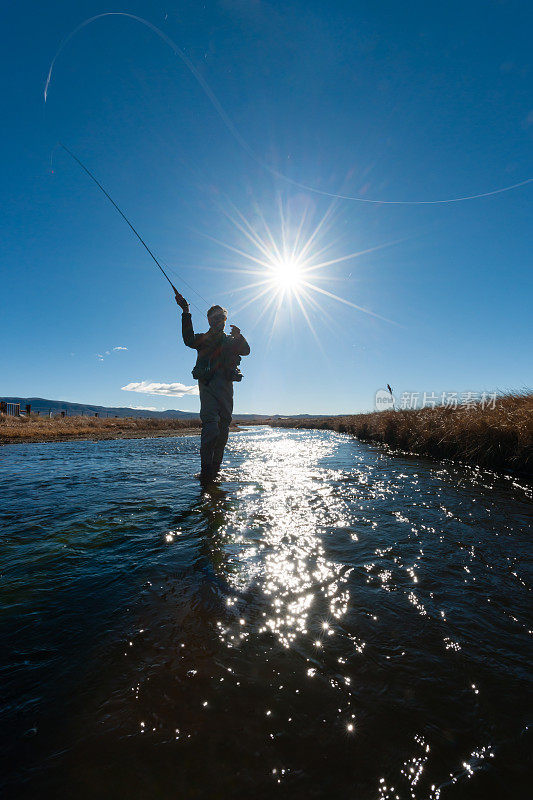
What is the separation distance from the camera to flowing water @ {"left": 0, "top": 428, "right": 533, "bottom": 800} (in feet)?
4.54

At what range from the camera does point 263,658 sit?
205 cm

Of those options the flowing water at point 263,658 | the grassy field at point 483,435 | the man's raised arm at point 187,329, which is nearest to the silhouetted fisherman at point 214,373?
the man's raised arm at point 187,329

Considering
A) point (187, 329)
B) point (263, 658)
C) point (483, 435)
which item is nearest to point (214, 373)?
point (187, 329)

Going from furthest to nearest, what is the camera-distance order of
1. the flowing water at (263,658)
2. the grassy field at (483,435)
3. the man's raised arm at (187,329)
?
the grassy field at (483,435), the man's raised arm at (187,329), the flowing water at (263,658)

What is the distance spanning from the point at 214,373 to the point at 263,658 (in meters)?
6.21

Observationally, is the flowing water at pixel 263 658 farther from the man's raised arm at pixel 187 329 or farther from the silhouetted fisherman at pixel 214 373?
the man's raised arm at pixel 187 329

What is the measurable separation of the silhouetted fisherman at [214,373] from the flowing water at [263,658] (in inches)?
121

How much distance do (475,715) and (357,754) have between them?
69 centimetres

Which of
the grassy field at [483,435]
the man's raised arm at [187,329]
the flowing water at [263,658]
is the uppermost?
the man's raised arm at [187,329]

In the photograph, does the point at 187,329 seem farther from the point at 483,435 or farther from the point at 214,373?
the point at 483,435

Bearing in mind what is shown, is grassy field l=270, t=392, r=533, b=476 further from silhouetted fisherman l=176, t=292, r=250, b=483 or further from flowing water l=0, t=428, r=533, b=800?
silhouetted fisherman l=176, t=292, r=250, b=483

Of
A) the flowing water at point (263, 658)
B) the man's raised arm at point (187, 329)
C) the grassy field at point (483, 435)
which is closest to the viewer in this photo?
the flowing water at point (263, 658)

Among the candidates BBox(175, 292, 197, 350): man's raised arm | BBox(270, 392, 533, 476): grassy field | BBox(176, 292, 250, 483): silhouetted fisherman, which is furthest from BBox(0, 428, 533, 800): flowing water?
BBox(270, 392, 533, 476): grassy field

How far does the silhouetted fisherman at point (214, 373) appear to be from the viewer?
757 centimetres
